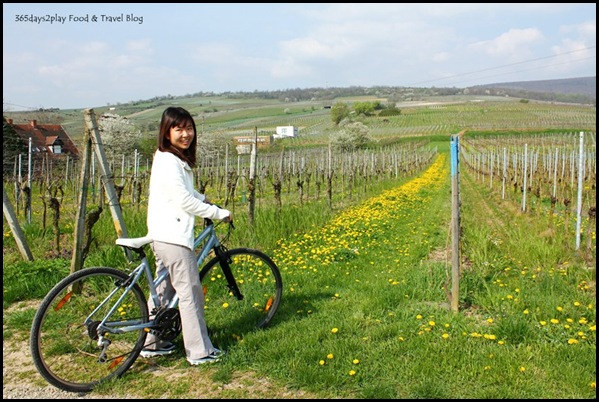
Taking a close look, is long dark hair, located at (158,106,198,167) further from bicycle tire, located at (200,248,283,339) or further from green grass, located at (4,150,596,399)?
green grass, located at (4,150,596,399)

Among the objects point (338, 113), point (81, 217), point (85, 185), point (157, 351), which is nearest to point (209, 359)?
point (157, 351)

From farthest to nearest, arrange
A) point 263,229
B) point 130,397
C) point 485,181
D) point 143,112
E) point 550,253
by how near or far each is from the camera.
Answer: point 485,181
point 143,112
point 263,229
point 550,253
point 130,397

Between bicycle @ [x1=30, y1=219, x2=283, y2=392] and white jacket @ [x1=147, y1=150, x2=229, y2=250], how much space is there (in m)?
0.19

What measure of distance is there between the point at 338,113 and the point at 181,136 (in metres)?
58.7

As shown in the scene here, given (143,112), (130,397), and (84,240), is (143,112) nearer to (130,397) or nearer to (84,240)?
(84,240)

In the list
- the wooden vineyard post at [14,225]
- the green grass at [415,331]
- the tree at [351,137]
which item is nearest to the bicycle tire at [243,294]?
the green grass at [415,331]

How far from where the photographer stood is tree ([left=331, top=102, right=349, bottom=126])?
60500 millimetres

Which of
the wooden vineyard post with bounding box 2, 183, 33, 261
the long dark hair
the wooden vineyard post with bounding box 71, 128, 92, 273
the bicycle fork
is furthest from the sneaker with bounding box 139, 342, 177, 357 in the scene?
the wooden vineyard post with bounding box 2, 183, 33, 261

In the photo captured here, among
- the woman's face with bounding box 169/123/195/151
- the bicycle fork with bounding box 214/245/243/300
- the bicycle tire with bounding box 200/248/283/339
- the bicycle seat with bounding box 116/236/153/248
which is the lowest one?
the bicycle tire with bounding box 200/248/283/339

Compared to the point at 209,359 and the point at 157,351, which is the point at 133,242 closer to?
the point at 157,351

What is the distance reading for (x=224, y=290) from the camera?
197 inches

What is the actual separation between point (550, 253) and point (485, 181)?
59.8 ft

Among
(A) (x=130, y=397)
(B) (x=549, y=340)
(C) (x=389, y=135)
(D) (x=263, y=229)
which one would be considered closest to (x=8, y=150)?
(D) (x=263, y=229)

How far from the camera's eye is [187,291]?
3.65 meters
